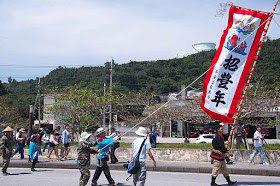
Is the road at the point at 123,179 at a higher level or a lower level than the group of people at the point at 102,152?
lower

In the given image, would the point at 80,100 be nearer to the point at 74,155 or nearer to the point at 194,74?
the point at 74,155

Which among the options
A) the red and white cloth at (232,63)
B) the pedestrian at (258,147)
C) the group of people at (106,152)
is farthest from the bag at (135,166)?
the pedestrian at (258,147)

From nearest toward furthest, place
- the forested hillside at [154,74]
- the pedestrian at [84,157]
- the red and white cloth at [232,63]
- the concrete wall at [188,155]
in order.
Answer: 1. the pedestrian at [84,157]
2. the red and white cloth at [232,63]
3. the concrete wall at [188,155]
4. the forested hillside at [154,74]

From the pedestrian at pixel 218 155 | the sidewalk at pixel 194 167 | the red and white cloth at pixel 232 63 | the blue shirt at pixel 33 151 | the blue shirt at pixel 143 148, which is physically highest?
the red and white cloth at pixel 232 63

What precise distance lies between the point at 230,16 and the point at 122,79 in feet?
201

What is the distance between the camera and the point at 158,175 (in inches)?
466

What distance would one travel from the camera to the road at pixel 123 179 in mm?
9820

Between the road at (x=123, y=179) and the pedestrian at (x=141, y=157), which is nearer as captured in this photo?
the pedestrian at (x=141, y=157)

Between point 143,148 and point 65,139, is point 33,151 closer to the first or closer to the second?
point 65,139

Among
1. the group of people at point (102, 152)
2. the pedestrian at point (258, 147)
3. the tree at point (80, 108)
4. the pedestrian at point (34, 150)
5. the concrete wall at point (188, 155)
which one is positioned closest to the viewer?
the group of people at point (102, 152)

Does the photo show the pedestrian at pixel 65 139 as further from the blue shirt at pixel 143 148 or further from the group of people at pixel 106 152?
the blue shirt at pixel 143 148

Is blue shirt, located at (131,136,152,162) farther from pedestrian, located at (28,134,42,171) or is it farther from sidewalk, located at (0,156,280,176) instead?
pedestrian, located at (28,134,42,171)

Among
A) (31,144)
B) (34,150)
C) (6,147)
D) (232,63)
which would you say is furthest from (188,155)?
(6,147)

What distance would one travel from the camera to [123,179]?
10695mm
